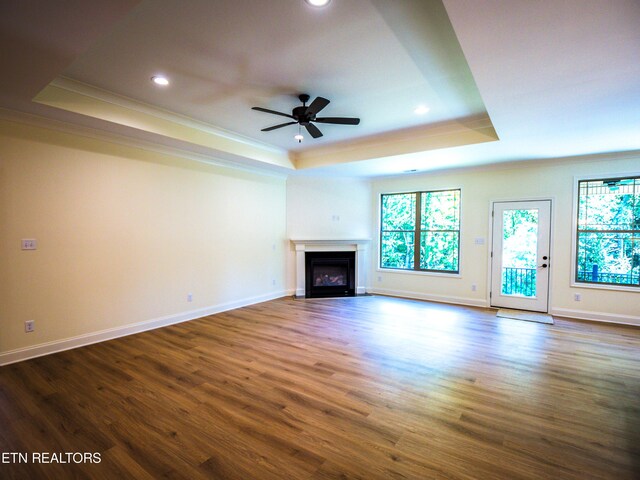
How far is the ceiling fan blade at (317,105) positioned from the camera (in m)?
3.05

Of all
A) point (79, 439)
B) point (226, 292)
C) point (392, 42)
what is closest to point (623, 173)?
point (392, 42)

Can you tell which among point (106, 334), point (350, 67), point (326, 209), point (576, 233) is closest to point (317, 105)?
point (350, 67)

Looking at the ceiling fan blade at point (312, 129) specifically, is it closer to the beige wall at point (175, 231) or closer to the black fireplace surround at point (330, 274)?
the beige wall at point (175, 231)

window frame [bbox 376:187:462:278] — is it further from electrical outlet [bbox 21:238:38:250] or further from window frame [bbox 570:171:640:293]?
electrical outlet [bbox 21:238:38:250]

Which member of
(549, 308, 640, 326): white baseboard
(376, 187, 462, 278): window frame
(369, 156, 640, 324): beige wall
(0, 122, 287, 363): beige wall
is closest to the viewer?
(0, 122, 287, 363): beige wall

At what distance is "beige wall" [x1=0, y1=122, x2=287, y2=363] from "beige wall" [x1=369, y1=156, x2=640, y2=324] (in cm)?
364

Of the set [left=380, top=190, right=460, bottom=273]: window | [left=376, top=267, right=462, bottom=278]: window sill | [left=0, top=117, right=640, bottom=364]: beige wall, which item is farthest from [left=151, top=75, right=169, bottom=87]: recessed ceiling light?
[left=376, top=267, right=462, bottom=278]: window sill

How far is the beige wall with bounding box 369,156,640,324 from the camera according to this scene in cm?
482

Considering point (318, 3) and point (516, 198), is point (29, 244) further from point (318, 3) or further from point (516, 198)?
point (516, 198)

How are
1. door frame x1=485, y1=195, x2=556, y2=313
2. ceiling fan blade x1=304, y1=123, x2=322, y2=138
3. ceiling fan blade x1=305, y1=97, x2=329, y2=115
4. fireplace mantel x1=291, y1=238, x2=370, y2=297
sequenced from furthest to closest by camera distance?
fireplace mantel x1=291, y1=238, x2=370, y2=297
door frame x1=485, y1=195, x2=556, y2=313
ceiling fan blade x1=304, y1=123, x2=322, y2=138
ceiling fan blade x1=305, y1=97, x2=329, y2=115

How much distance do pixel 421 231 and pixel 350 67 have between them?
4354 mm

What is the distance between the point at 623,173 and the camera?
15.4 ft

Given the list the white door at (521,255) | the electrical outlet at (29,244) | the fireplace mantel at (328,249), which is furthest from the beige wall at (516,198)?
the electrical outlet at (29,244)

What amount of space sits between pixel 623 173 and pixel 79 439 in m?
7.19
